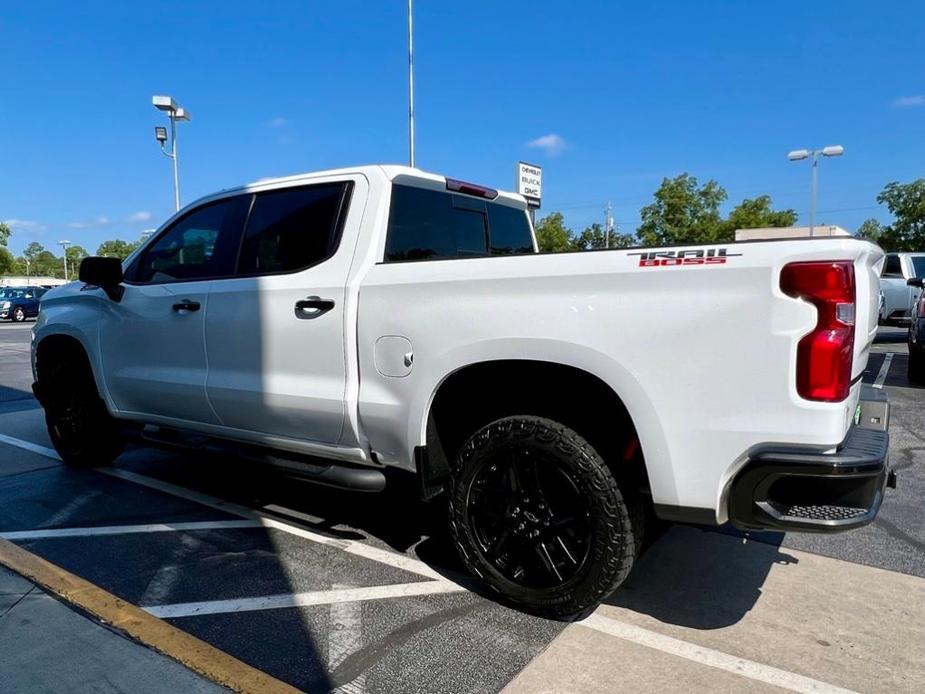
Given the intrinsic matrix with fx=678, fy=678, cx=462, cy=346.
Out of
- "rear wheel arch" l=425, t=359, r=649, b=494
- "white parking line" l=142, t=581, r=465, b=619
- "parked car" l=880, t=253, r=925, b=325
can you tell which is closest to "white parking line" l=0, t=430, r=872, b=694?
"white parking line" l=142, t=581, r=465, b=619

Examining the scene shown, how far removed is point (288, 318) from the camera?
3.54 metres

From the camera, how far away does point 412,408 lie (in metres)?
3.13

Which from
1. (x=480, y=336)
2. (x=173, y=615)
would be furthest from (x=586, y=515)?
(x=173, y=615)

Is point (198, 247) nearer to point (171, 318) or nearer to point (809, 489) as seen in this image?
point (171, 318)

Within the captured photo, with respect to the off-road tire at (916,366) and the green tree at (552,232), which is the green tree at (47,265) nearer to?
the green tree at (552,232)

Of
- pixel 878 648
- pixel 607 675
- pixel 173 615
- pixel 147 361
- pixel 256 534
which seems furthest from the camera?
pixel 147 361

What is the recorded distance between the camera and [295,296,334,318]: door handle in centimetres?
338

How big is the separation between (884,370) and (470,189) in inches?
359

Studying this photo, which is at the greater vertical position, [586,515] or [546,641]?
[586,515]

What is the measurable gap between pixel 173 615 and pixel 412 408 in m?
1.39

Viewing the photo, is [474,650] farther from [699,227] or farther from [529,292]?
[699,227]

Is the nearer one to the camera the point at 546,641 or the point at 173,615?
the point at 546,641

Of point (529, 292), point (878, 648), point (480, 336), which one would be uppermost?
point (529, 292)

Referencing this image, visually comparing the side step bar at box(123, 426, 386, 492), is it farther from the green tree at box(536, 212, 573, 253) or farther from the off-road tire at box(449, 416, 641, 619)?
the green tree at box(536, 212, 573, 253)
